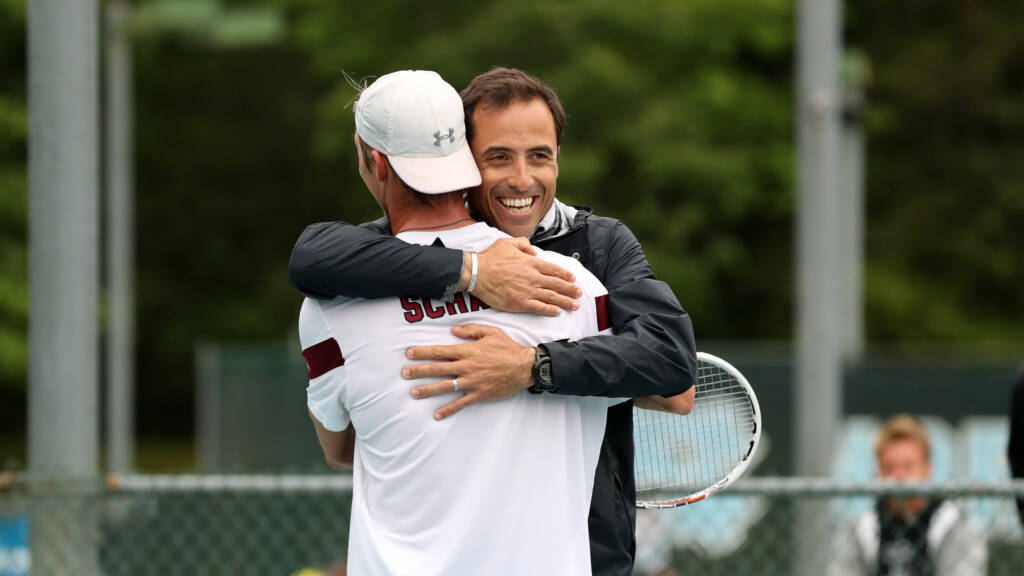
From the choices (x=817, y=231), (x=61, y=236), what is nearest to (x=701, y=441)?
(x=61, y=236)

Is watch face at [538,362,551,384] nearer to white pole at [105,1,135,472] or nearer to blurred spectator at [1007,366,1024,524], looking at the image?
blurred spectator at [1007,366,1024,524]

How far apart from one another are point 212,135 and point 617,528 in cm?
2774

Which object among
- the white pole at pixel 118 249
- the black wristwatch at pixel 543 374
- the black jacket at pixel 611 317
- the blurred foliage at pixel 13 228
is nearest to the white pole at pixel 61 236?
the black jacket at pixel 611 317

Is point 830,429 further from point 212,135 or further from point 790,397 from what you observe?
point 212,135

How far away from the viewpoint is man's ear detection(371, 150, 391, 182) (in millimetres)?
2578

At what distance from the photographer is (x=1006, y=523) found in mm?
8062

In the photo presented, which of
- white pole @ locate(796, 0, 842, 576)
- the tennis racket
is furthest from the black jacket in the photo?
white pole @ locate(796, 0, 842, 576)

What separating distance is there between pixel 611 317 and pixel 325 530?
4.34 meters

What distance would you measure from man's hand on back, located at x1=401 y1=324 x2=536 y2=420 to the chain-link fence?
166 cm

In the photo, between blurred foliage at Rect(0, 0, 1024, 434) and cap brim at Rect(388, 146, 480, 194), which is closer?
cap brim at Rect(388, 146, 480, 194)

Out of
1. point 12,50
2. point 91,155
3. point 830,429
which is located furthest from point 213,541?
point 12,50

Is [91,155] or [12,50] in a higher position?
[12,50]

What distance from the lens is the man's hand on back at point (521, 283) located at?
2.48 metres

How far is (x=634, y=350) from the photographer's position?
2.51 metres
